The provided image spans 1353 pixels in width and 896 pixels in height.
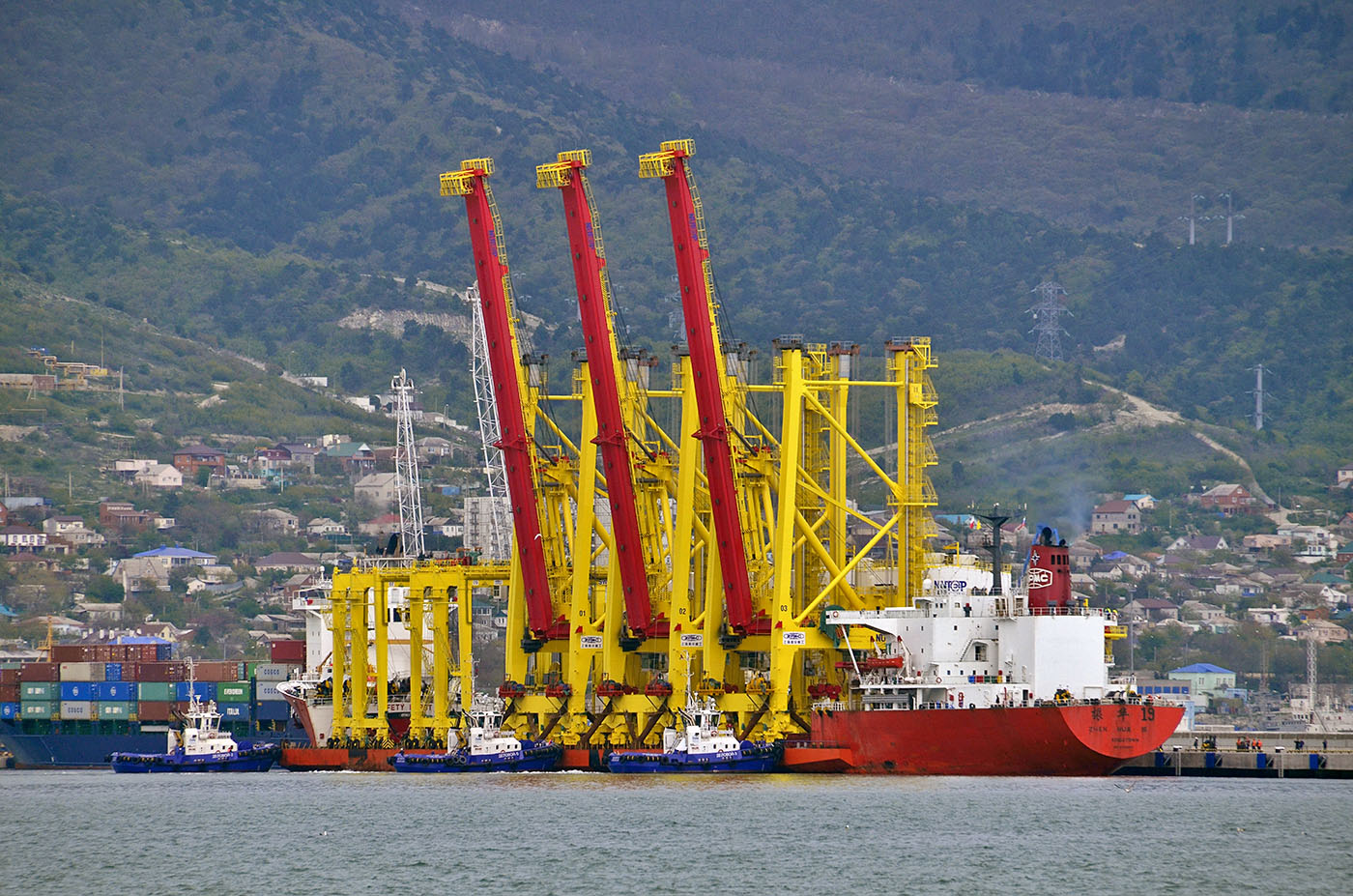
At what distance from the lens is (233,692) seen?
348ft

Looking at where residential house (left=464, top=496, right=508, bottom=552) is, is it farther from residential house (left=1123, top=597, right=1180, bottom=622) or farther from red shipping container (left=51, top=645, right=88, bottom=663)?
residential house (left=1123, top=597, right=1180, bottom=622)

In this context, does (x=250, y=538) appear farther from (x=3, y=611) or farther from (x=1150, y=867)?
(x=1150, y=867)

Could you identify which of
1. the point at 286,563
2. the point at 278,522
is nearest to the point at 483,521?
the point at 286,563

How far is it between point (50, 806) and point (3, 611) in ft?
276

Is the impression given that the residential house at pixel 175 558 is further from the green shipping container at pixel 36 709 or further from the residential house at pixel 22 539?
the green shipping container at pixel 36 709

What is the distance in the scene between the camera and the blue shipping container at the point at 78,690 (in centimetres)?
10738

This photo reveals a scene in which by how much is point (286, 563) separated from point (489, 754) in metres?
98.8

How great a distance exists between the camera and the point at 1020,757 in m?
76.8

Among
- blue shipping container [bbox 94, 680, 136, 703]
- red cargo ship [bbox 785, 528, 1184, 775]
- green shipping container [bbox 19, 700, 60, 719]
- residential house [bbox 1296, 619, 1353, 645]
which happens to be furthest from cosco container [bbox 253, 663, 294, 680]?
residential house [bbox 1296, 619, 1353, 645]

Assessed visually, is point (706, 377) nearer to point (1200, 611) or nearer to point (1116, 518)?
point (1200, 611)

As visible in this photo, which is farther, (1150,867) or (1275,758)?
(1275,758)

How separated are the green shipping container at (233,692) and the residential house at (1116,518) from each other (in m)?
96.1

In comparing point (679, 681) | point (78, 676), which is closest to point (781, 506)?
point (679, 681)

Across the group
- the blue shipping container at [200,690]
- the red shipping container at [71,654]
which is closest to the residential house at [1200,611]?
the blue shipping container at [200,690]
